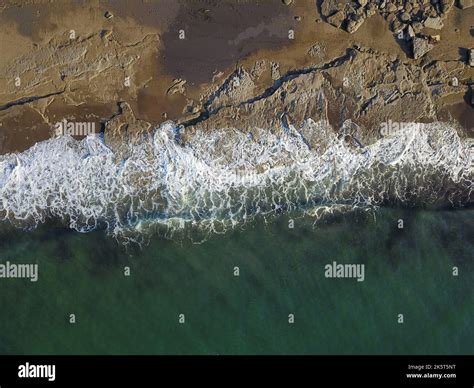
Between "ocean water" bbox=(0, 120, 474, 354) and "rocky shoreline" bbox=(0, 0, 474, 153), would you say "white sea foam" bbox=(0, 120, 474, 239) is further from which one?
"rocky shoreline" bbox=(0, 0, 474, 153)

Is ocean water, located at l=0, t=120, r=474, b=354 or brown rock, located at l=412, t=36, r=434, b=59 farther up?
brown rock, located at l=412, t=36, r=434, b=59

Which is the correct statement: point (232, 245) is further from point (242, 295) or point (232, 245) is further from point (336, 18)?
point (336, 18)

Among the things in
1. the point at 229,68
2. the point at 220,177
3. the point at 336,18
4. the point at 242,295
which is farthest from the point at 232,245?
the point at 336,18

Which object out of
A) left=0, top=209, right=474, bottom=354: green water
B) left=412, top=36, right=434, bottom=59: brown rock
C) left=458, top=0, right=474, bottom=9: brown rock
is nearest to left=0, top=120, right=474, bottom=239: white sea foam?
left=0, top=209, right=474, bottom=354: green water

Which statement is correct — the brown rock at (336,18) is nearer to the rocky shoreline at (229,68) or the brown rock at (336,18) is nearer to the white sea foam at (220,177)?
the rocky shoreline at (229,68)

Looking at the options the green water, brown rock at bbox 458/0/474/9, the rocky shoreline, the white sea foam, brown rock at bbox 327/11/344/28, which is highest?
brown rock at bbox 458/0/474/9

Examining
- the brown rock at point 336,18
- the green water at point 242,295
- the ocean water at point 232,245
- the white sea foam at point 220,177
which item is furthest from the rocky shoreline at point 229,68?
the green water at point 242,295
